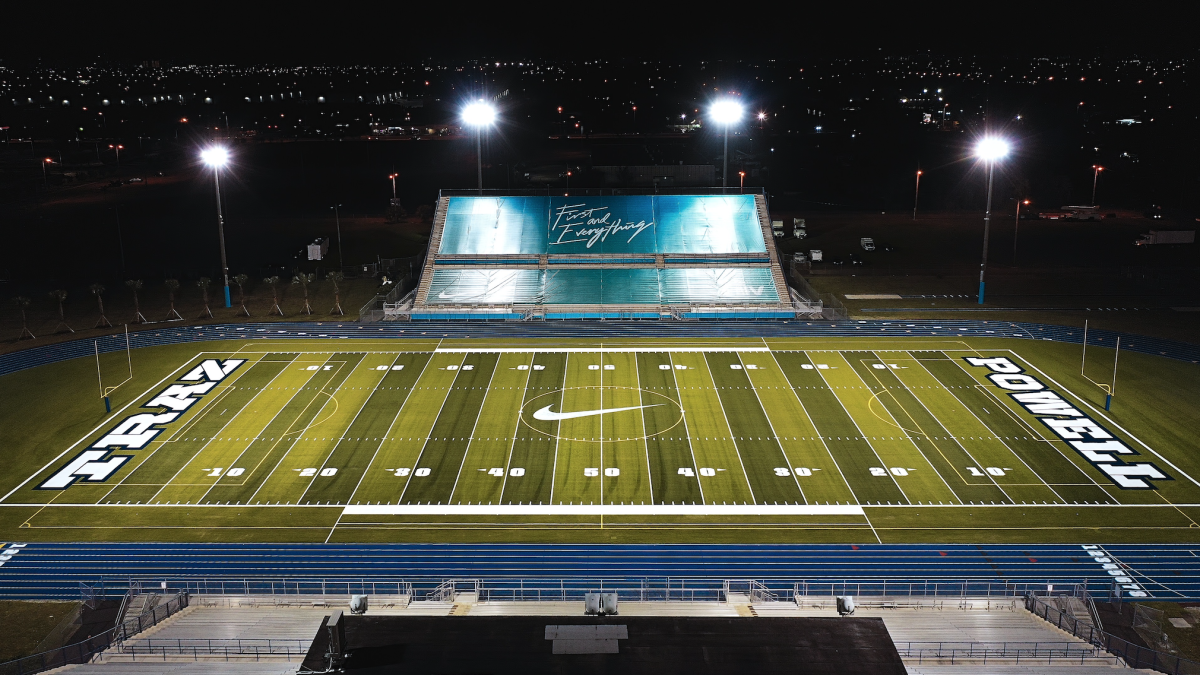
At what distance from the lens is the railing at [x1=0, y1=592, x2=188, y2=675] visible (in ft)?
68.3

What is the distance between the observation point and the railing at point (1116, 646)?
20.7 metres

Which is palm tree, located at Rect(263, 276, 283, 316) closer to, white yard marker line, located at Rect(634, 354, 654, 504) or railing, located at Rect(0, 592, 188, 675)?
white yard marker line, located at Rect(634, 354, 654, 504)

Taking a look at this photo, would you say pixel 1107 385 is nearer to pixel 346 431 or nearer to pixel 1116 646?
pixel 1116 646

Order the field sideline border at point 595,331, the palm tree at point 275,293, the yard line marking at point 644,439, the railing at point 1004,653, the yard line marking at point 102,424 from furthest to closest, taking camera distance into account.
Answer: the palm tree at point 275,293, the field sideline border at point 595,331, the yard line marking at point 102,424, the yard line marking at point 644,439, the railing at point 1004,653

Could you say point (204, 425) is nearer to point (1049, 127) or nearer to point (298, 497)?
point (298, 497)

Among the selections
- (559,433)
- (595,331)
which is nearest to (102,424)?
(559,433)

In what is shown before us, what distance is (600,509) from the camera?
31.2 meters

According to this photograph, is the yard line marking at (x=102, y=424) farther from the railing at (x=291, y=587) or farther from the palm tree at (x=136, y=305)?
the railing at (x=291, y=587)

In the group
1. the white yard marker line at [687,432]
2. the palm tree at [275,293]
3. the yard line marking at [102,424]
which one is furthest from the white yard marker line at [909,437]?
the palm tree at [275,293]

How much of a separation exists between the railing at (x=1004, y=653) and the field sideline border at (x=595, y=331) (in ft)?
102

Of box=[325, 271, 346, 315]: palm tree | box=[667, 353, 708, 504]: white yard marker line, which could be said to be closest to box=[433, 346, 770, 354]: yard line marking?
box=[667, 353, 708, 504]: white yard marker line

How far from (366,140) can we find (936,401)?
12191 cm

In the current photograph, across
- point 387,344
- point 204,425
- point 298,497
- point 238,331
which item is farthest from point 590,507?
point 238,331

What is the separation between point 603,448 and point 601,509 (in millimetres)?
5153
